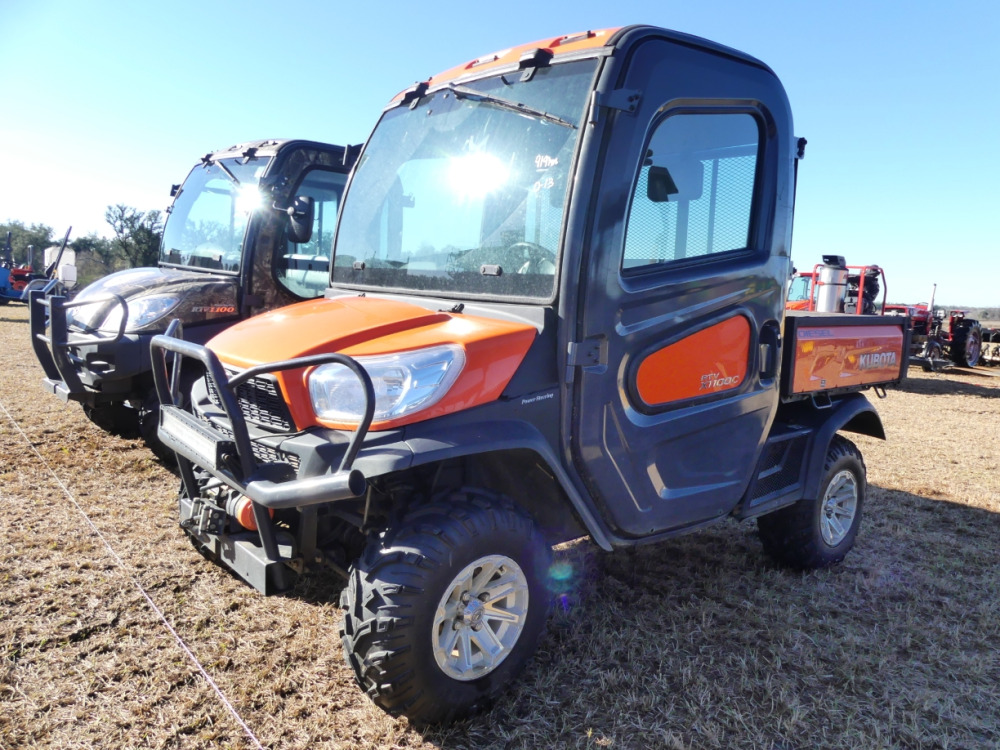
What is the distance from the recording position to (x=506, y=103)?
2.81m

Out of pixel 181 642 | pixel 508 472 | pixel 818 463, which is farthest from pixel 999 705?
pixel 181 642

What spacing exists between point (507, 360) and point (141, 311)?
12.0 ft

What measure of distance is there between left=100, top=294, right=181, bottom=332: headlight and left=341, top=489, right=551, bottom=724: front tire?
349 cm

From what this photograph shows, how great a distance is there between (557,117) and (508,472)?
1341 millimetres

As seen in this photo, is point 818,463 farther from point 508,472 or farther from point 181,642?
point 181,642

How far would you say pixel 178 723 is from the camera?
2514 mm

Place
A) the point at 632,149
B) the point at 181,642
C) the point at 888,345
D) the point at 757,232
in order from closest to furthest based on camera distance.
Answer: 1. the point at 632,149
2. the point at 181,642
3. the point at 757,232
4. the point at 888,345

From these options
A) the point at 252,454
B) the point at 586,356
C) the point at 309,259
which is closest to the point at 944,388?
the point at 309,259

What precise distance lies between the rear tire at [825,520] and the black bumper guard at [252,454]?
2681 mm

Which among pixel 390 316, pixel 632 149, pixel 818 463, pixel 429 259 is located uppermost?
pixel 632 149

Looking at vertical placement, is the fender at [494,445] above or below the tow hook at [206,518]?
above

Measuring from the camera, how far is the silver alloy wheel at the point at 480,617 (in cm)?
243

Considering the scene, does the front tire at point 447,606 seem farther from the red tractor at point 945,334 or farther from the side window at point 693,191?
the red tractor at point 945,334

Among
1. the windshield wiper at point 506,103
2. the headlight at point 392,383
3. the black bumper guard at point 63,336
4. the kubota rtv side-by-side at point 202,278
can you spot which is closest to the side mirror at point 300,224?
the kubota rtv side-by-side at point 202,278
